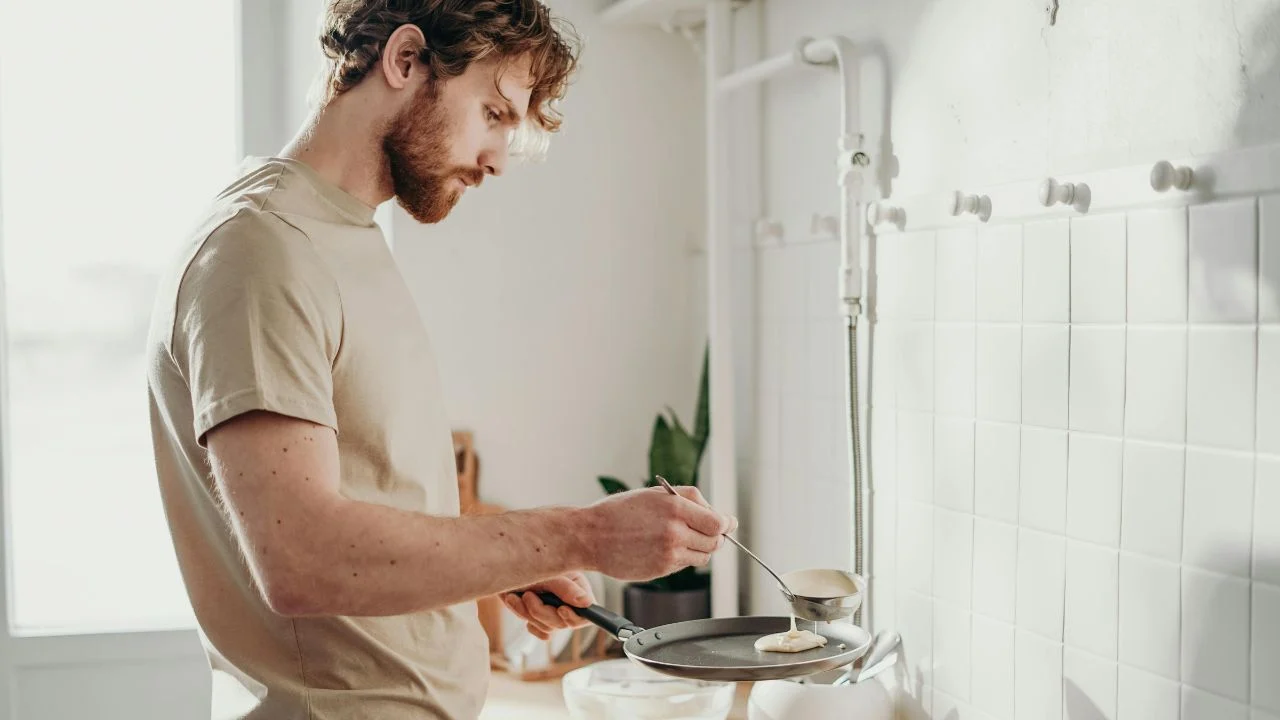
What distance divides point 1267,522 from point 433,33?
910mm

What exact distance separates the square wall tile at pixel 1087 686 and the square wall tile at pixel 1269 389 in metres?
0.33

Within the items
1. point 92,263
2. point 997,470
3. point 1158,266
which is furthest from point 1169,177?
point 92,263

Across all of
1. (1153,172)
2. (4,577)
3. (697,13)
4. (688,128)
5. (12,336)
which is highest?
(697,13)

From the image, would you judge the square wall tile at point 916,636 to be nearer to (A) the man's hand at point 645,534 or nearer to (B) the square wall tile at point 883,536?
(B) the square wall tile at point 883,536

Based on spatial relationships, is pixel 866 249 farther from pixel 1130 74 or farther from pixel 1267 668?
pixel 1267 668

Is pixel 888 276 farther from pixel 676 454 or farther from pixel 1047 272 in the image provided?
pixel 676 454

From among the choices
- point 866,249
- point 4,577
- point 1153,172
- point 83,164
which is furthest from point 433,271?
point 1153,172

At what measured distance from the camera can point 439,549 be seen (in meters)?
0.89

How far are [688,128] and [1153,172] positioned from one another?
52.5 inches

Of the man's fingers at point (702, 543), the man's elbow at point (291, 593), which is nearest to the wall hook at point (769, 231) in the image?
the man's fingers at point (702, 543)

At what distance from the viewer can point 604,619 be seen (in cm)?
131

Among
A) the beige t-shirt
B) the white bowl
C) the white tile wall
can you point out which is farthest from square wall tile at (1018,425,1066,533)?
the beige t-shirt

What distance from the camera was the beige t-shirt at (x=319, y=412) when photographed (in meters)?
0.90

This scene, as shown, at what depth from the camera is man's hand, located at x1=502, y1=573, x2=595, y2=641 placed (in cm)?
133
